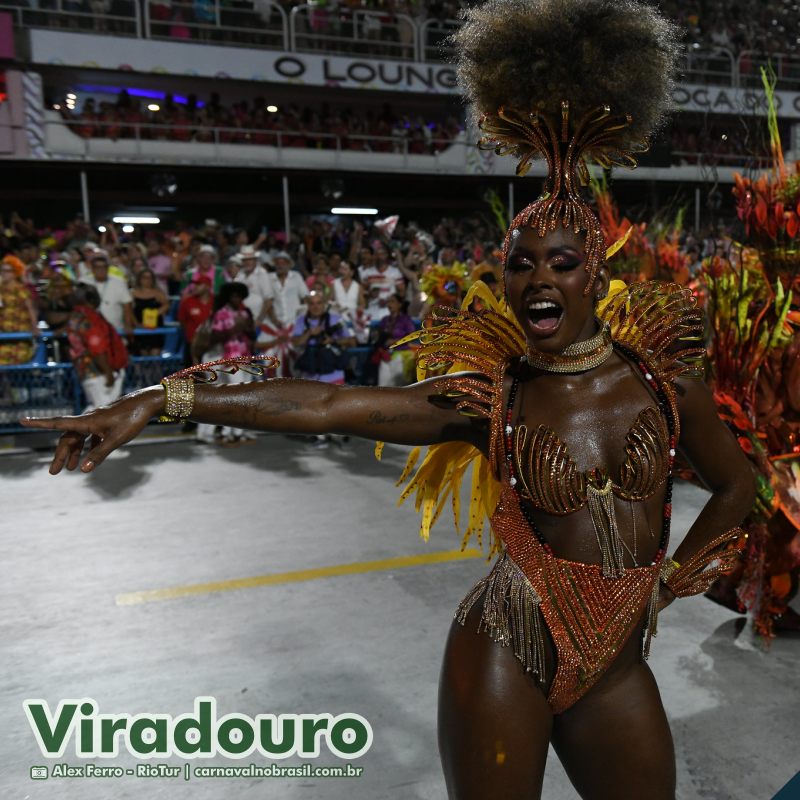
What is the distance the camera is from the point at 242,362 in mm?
1663

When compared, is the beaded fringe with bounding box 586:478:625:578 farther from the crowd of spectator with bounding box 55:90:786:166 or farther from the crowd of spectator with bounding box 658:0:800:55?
the crowd of spectator with bounding box 658:0:800:55

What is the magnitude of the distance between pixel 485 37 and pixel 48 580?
3.81 meters

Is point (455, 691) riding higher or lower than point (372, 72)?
lower

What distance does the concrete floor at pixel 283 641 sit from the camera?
2.69m

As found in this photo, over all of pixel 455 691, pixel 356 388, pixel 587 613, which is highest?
pixel 356 388

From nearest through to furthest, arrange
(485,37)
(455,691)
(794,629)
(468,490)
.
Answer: (455,691), (485,37), (794,629), (468,490)

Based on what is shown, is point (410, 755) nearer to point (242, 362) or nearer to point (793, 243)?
point (242, 362)

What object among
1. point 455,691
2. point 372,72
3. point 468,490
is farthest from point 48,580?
point 372,72

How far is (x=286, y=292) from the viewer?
30.9 feet

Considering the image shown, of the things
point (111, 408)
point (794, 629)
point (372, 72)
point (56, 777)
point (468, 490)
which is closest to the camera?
point (111, 408)

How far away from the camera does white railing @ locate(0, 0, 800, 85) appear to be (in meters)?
18.4

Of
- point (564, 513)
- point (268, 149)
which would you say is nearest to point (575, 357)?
point (564, 513)

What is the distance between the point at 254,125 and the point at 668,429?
19204mm

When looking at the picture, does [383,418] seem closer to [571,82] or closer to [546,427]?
[546,427]
